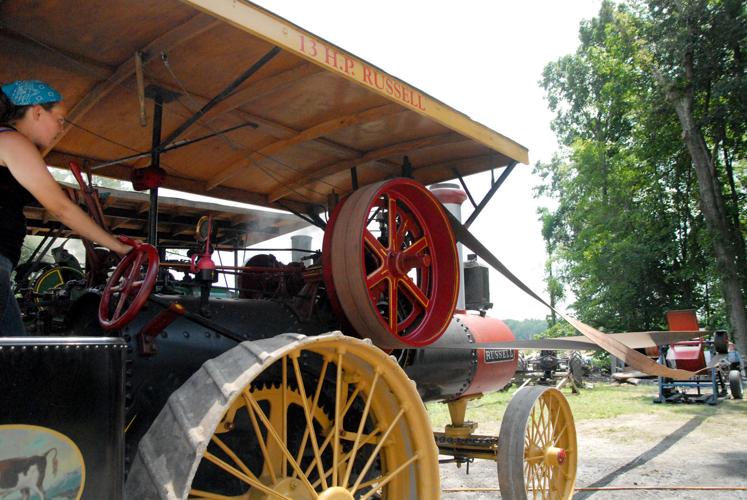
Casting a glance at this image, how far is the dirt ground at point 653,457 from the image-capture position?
4559 mm

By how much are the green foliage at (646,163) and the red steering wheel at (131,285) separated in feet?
56.4

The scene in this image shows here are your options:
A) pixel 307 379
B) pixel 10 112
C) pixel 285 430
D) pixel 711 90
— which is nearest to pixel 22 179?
pixel 10 112

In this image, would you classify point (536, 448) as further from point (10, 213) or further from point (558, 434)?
point (10, 213)

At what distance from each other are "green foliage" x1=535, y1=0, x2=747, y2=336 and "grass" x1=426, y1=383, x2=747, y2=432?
8.27 m

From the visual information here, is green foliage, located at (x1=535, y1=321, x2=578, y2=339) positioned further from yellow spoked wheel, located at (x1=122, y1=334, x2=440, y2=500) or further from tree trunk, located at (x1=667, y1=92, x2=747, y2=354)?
yellow spoked wheel, located at (x1=122, y1=334, x2=440, y2=500)

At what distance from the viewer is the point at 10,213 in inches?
66.1

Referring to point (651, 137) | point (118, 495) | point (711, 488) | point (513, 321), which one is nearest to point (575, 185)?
point (651, 137)

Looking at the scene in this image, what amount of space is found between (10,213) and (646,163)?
23.0 metres

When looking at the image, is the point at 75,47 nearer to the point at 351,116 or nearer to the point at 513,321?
the point at 351,116

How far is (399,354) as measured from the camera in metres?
3.28

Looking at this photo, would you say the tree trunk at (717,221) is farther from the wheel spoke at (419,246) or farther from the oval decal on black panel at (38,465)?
the oval decal on black panel at (38,465)

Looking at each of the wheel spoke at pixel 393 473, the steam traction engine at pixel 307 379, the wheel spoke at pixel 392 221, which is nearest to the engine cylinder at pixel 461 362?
the steam traction engine at pixel 307 379

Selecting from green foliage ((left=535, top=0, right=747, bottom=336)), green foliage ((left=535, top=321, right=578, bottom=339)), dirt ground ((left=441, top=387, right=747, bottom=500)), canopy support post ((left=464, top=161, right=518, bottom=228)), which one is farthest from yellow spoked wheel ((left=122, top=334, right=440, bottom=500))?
green foliage ((left=535, top=321, right=578, bottom=339))

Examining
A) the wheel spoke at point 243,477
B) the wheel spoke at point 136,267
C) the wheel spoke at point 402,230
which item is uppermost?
the wheel spoke at point 402,230
